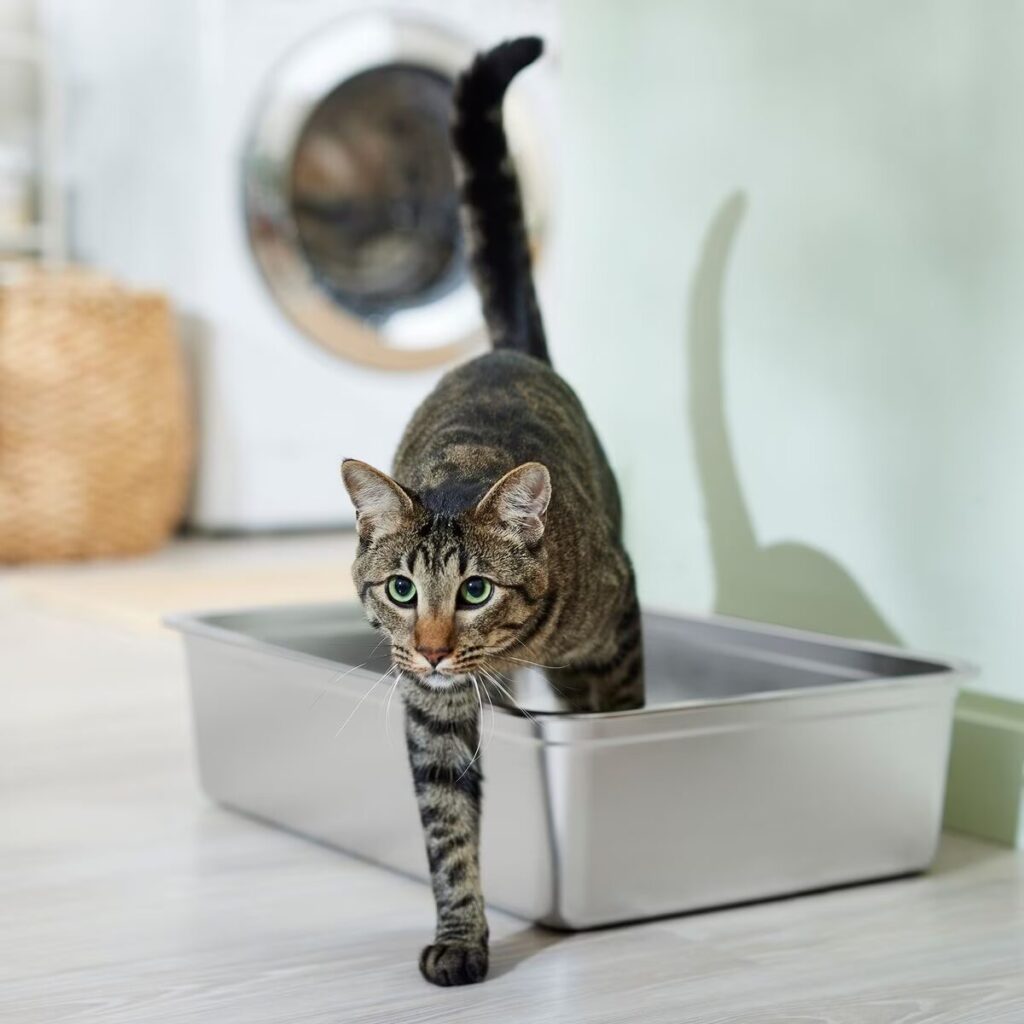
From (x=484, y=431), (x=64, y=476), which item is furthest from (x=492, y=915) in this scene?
(x=64, y=476)

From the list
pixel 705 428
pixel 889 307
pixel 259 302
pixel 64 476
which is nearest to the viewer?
pixel 889 307

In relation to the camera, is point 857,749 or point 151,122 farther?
point 151,122

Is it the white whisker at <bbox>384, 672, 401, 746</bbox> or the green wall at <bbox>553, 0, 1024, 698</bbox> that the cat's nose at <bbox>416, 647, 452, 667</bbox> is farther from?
the green wall at <bbox>553, 0, 1024, 698</bbox>

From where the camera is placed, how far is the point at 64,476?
A: 142 inches

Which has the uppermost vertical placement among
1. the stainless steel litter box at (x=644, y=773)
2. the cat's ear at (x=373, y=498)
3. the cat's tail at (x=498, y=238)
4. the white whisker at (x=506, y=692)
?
the cat's tail at (x=498, y=238)

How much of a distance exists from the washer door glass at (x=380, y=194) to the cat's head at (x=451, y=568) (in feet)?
9.45

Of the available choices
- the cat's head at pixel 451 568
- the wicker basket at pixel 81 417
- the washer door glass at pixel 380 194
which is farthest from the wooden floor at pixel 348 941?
the washer door glass at pixel 380 194

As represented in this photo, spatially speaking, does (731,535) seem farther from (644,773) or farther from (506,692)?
(506,692)

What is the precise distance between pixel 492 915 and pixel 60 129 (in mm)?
3194

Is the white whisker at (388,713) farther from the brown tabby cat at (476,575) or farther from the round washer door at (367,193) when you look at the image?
the round washer door at (367,193)

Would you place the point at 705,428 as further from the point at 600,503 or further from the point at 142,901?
the point at 142,901

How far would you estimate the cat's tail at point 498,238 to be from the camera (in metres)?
1.65

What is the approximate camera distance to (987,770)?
1.67 m

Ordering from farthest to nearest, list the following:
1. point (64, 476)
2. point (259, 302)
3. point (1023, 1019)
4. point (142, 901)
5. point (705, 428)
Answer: point (259, 302) → point (64, 476) → point (705, 428) → point (142, 901) → point (1023, 1019)
